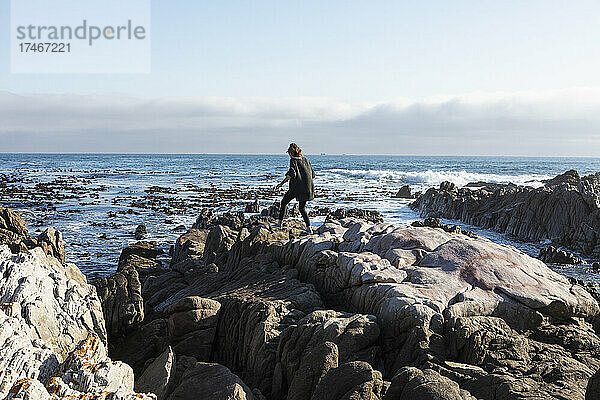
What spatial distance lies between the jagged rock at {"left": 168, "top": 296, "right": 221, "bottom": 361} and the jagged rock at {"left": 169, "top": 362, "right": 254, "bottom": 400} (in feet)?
4.80

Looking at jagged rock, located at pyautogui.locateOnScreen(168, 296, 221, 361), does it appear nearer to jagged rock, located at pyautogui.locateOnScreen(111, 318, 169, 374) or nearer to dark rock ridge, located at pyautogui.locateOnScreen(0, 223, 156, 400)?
jagged rock, located at pyautogui.locateOnScreen(111, 318, 169, 374)

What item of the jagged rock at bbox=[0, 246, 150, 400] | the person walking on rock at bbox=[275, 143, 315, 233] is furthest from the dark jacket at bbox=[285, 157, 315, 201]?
the jagged rock at bbox=[0, 246, 150, 400]

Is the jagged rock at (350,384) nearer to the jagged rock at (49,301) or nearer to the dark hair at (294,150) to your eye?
the jagged rock at (49,301)

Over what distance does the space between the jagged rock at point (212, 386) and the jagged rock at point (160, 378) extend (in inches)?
5.2

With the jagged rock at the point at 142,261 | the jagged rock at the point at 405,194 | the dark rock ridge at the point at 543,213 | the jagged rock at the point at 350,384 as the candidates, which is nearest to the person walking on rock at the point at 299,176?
the jagged rock at the point at 142,261

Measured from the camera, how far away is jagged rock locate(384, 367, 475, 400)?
4.54 m

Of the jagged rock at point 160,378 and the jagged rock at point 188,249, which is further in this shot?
the jagged rock at point 188,249

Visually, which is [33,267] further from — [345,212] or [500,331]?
[345,212]

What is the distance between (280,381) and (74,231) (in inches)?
759

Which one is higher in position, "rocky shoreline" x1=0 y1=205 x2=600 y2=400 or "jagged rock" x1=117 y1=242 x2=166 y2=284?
"rocky shoreline" x1=0 y1=205 x2=600 y2=400

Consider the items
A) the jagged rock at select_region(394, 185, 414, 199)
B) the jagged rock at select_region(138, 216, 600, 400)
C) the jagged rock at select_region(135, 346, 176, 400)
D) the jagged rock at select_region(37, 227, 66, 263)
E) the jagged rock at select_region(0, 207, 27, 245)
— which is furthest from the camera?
the jagged rock at select_region(394, 185, 414, 199)

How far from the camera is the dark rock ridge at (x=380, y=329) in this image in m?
5.19

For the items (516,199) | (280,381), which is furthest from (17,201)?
(280,381)

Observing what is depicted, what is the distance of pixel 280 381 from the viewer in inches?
237
